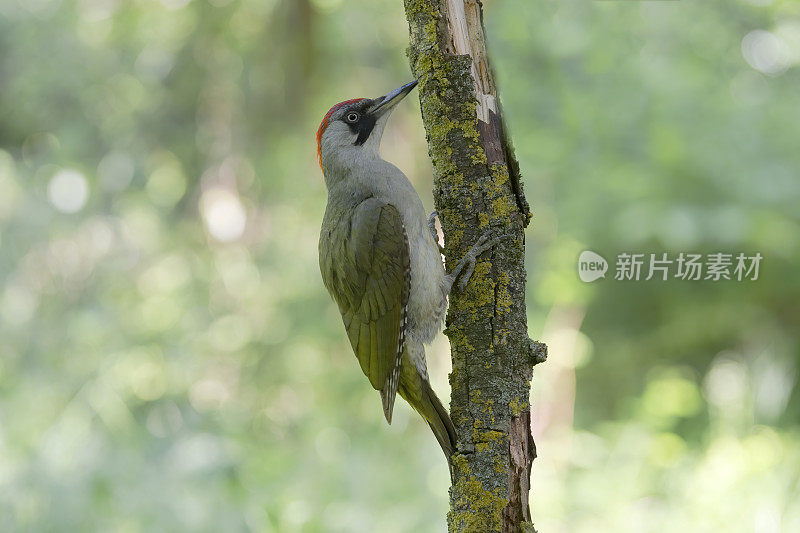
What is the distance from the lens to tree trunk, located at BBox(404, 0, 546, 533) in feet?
6.73

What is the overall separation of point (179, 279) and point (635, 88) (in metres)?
4.34

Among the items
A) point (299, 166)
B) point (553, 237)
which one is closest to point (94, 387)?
point (299, 166)

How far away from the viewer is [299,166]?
7203 millimetres

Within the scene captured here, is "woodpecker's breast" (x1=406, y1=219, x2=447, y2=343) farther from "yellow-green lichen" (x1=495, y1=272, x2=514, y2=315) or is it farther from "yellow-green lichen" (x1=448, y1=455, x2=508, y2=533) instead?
"yellow-green lichen" (x1=448, y1=455, x2=508, y2=533)

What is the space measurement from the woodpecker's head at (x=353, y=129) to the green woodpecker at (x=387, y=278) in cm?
15

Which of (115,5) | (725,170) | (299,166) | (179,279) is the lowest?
(179,279)

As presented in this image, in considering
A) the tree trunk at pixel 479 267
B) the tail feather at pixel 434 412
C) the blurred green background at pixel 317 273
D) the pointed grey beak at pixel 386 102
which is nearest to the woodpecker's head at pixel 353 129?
the pointed grey beak at pixel 386 102

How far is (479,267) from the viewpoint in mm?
2160

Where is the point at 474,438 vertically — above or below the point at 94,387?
below

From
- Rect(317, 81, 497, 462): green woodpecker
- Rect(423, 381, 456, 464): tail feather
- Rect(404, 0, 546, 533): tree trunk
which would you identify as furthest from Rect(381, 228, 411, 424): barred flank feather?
Rect(404, 0, 546, 533): tree trunk

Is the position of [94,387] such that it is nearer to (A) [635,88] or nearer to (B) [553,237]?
(B) [553,237]

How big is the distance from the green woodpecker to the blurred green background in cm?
213

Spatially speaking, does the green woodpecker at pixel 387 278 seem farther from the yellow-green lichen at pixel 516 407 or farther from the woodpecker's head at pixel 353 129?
the yellow-green lichen at pixel 516 407

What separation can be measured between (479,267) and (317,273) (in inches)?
192
